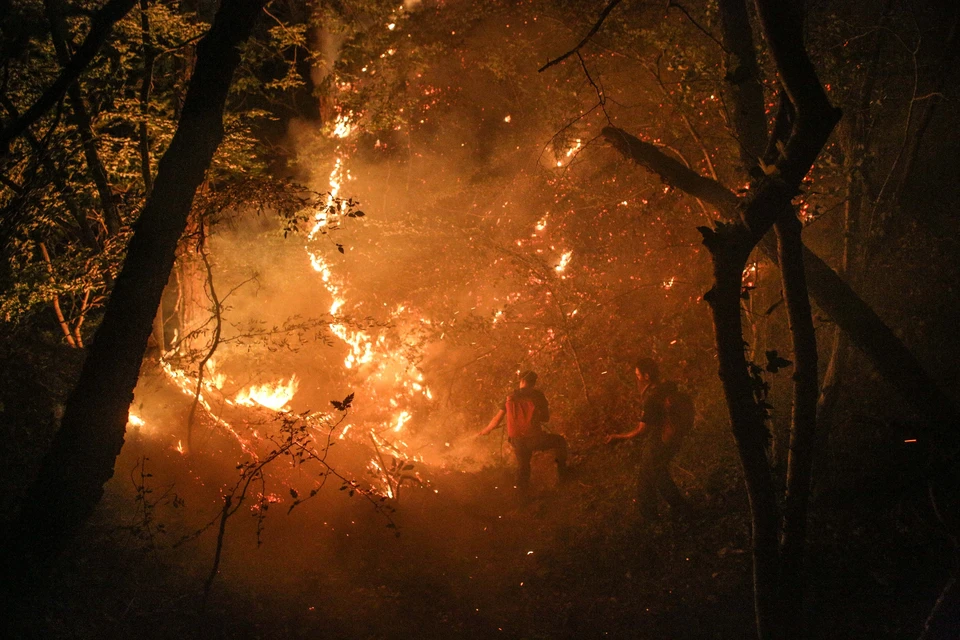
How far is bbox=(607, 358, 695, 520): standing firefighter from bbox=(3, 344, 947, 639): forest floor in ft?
1.00

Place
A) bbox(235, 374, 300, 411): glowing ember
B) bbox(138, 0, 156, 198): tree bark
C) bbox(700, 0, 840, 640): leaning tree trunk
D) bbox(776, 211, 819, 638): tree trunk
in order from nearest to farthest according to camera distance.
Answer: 1. bbox(700, 0, 840, 640): leaning tree trunk
2. bbox(776, 211, 819, 638): tree trunk
3. bbox(138, 0, 156, 198): tree bark
4. bbox(235, 374, 300, 411): glowing ember

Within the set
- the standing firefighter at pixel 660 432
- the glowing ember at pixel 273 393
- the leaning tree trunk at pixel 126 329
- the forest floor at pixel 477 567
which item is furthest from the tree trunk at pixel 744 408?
the glowing ember at pixel 273 393

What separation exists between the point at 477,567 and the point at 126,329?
16.5 feet

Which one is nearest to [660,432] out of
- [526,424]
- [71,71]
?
[526,424]

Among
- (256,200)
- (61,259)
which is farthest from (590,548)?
(61,259)

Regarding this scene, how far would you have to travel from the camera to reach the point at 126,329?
16.9 feet

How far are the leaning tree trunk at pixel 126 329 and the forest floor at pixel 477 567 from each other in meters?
0.75

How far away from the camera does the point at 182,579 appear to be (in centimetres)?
648

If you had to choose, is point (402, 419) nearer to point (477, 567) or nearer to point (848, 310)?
point (477, 567)

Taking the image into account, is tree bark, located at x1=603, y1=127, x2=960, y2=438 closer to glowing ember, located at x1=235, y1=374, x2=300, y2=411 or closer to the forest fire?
the forest fire

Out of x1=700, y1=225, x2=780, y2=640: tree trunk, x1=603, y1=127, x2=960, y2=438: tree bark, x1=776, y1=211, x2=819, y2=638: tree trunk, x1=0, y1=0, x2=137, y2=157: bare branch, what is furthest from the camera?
x1=603, y1=127, x2=960, y2=438: tree bark

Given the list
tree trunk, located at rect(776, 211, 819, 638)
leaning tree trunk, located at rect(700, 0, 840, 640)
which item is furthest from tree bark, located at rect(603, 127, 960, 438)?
leaning tree trunk, located at rect(700, 0, 840, 640)

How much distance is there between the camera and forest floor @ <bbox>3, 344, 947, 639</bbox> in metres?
5.57

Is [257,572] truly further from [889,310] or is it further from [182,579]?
[889,310]
